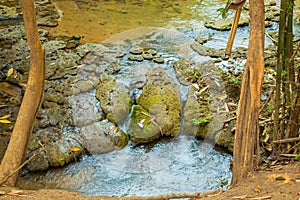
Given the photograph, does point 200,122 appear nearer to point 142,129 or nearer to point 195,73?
point 142,129

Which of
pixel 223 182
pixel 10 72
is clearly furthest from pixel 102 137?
pixel 10 72

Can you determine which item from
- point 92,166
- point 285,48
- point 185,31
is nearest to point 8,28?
point 185,31

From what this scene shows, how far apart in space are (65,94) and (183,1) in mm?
3630

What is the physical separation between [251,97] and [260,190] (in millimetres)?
564

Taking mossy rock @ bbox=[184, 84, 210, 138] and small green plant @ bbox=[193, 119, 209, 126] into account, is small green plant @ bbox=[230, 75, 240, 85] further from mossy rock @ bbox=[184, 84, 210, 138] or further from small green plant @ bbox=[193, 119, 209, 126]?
small green plant @ bbox=[193, 119, 209, 126]

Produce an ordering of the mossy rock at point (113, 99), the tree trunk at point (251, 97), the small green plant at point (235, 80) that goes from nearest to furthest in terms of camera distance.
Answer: the tree trunk at point (251, 97), the mossy rock at point (113, 99), the small green plant at point (235, 80)

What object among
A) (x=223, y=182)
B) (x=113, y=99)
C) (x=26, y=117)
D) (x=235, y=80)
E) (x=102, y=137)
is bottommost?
(x=223, y=182)

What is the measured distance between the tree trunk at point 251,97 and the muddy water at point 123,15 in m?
3.64

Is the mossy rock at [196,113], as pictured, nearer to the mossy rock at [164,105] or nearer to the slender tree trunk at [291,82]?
the mossy rock at [164,105]

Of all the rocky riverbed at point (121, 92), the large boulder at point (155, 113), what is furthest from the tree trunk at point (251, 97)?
the large boulder at point (155, 113)

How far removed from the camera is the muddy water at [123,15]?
6.13 meters

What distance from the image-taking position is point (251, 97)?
244 centimetres

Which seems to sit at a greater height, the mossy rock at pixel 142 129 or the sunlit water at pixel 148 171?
the mossy rock at pixel 142 129

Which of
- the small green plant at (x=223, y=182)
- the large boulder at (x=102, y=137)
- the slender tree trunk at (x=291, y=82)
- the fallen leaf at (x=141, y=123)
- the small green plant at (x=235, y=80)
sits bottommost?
the small green plant at (x=223, y=182)
